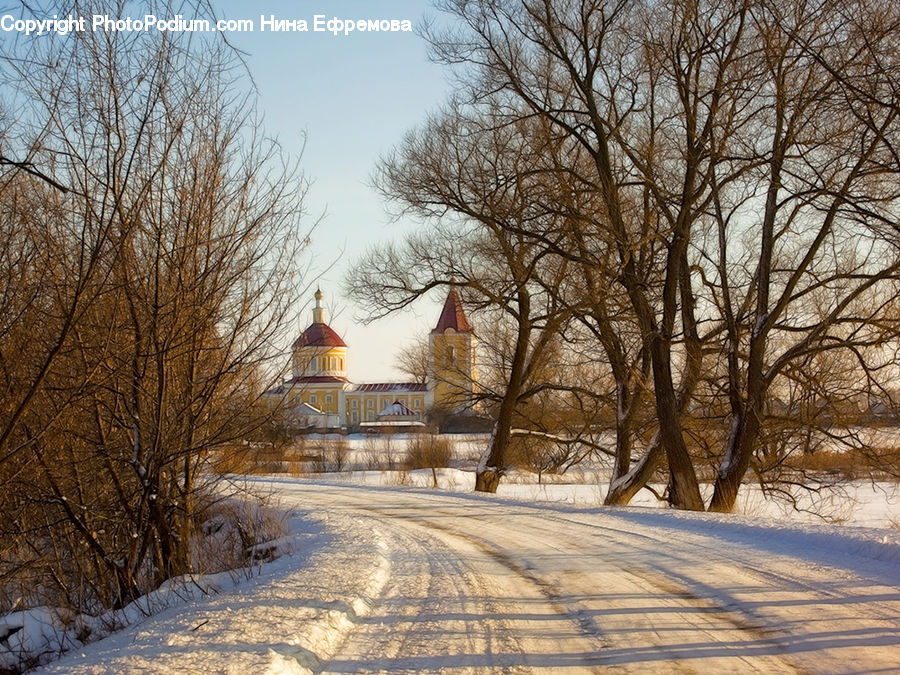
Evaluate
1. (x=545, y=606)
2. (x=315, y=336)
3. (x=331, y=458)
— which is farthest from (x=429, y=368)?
(x=545, y=606)

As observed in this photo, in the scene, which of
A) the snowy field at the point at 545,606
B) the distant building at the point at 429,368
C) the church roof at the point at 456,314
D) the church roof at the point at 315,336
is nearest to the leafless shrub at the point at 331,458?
the distant building at the point at 429,368

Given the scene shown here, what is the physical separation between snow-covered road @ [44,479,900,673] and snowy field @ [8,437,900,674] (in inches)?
0.8

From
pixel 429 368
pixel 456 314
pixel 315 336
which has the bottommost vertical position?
pixel 315 336

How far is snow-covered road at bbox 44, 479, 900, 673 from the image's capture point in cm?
489

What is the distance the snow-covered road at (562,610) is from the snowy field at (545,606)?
0.06ft

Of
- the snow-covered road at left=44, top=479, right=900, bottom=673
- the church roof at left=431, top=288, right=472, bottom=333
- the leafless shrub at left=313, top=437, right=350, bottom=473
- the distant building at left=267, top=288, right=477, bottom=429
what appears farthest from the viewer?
the leafless shrub at left=313, top=437, right=350, bottom=473

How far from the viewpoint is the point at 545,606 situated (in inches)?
251

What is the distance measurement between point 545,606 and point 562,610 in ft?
0.66

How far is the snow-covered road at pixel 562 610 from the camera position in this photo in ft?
16.1

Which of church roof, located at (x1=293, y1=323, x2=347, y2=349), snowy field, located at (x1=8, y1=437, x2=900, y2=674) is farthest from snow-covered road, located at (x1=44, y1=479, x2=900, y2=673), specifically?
church roof, located at (x1=293, y1=323, x2=347, y2=349)

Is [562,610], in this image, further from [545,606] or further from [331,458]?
[331,458]

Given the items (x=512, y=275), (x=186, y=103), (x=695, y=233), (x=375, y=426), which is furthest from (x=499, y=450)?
(x=375, y=426)

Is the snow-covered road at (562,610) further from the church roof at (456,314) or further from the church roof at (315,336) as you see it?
the church roof at (456,314)

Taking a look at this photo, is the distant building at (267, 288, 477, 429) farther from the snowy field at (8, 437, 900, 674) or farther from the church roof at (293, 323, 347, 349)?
the snowy field at (8, 437, 900, 674)
